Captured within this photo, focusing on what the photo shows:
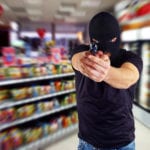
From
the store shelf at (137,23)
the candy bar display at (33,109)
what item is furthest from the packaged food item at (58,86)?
the store shelf at (137,23)

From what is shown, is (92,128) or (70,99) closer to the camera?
(92,128)

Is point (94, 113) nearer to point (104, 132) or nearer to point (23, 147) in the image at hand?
point (104, 132)

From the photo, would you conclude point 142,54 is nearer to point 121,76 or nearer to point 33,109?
point 33,109

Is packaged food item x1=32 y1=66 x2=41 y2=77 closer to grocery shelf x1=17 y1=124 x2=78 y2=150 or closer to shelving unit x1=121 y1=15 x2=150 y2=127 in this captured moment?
grocery shelf x1=17 y1=124 x2=78 y2=150

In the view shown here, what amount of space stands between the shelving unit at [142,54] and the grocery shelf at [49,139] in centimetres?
177

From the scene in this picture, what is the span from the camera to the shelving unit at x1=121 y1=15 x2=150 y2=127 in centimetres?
479

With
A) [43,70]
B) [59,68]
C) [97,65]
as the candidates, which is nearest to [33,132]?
[43,70]

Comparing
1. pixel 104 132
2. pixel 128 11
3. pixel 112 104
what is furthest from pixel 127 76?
pixel 128 11

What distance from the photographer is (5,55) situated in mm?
2797

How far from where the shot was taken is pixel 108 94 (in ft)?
3.38

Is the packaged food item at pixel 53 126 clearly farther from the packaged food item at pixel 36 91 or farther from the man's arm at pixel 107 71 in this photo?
the man's arm at pixel 107 71

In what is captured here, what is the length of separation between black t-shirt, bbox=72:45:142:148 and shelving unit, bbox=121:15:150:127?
364cm

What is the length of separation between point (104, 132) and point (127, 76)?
1.14 ft

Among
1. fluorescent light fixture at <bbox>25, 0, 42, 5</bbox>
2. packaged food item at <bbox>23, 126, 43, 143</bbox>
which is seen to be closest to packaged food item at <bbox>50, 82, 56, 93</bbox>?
packaged food item at <bbox>23, 126, 43, 143</bbox>
